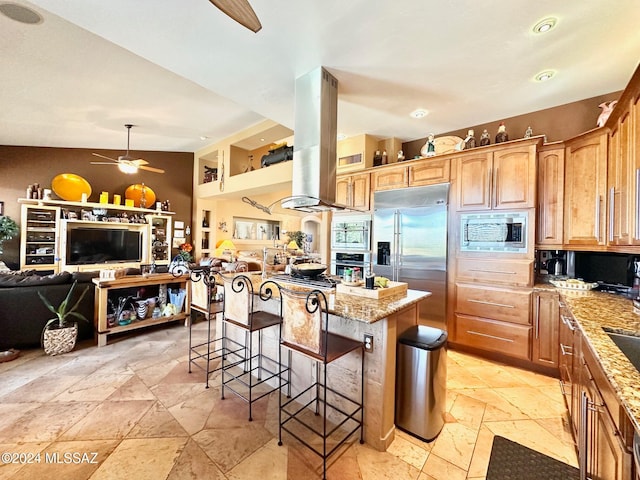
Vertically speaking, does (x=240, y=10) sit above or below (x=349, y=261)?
above

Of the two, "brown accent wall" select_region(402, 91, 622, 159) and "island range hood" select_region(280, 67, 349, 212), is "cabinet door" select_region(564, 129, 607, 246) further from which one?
"island range hood" select_region(280, 67, 349, 212)

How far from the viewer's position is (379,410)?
1696 mm

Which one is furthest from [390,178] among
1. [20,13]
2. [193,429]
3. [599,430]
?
[20,13]

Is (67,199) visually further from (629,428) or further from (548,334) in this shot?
(548,334)

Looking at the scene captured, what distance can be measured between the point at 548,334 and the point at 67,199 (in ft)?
26.4

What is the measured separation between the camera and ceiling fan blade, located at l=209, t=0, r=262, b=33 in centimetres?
129

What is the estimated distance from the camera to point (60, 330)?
295 cm

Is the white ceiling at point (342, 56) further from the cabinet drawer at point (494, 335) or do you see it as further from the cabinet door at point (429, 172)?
the cabinet drawer at point (494, 335)

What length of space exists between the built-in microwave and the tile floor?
51.8 inches

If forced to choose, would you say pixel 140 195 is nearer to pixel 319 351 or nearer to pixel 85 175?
pixel 85 175

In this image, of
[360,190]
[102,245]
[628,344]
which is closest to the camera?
[628,344]

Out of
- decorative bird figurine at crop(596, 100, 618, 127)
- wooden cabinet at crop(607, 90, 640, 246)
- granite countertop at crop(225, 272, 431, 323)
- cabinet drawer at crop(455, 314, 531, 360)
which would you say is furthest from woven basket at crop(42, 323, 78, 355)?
decorative bird figurine at crop(596, 100, 618, 127)

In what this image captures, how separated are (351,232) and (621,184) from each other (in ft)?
8.91

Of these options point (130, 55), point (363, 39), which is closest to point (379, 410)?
point (363, 39)
